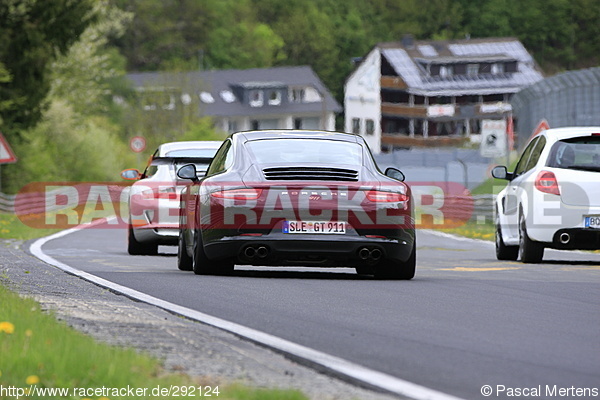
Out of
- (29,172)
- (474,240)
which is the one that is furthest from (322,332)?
(29,172)

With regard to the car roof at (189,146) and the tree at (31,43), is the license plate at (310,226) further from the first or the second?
the tree at (31,43)

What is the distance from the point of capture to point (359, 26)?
152 meters

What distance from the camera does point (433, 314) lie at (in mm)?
10172

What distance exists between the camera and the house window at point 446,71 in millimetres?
128125

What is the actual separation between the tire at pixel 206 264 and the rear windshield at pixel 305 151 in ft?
3.18

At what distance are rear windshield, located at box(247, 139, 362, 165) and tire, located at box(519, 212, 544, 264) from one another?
4032mm

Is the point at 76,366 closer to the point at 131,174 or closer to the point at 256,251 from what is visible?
the point at 256,251

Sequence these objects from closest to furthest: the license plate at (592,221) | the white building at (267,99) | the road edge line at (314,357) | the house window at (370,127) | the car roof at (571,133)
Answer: the road edge line at (314,357) < the license plate at (592,221) < the car roof at (571,133) < the house window at (370,127) < the white building at (267,99)

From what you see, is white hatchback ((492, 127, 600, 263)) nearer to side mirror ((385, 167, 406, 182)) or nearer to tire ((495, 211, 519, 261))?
tire ((495, 211, 519, 261))

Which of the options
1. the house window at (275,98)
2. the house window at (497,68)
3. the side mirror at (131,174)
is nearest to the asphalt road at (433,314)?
the side mirror at (131,174)

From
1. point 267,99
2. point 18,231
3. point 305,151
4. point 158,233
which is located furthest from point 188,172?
point 267,99

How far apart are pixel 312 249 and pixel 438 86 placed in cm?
11461

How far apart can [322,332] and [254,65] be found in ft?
463

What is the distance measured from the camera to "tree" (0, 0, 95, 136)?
39.3 m
